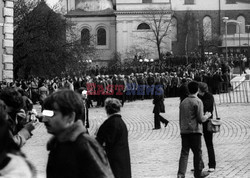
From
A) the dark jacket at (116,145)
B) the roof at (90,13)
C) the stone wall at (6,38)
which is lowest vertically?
the dark jacket at (116,145)

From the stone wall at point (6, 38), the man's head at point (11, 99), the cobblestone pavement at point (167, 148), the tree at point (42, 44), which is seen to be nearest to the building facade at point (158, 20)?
the tree at point (42, 44)

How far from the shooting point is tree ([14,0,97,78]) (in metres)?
38.8

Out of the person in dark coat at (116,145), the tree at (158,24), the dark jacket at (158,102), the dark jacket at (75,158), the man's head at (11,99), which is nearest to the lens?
the dark jacket at (75,158)

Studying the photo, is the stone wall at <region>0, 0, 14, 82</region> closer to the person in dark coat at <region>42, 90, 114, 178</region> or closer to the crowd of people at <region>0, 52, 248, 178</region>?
the crowd of people at <region>0, 52, 248, 178</region>

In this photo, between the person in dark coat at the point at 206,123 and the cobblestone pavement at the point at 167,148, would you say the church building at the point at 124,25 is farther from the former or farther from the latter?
the person in dark coat at the point at 206,123

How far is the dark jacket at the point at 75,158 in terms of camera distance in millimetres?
4379

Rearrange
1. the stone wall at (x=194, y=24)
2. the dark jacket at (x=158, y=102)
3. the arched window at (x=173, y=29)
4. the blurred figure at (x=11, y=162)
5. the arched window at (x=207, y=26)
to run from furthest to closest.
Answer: the arched window at (x=207, y=26) < the arched window at (x=173, y=29) < the stone wall at (x=194, y=24) < the dark jacket at (x=158, y=102) < the blurred figure at (x=11, y=162)

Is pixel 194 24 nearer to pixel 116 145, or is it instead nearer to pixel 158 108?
pixel 158 108

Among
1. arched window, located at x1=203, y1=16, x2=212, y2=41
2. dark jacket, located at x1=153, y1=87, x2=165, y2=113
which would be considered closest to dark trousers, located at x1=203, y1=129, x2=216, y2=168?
dark jacket, located at x1=153, y1=87, x2=165, y2=113

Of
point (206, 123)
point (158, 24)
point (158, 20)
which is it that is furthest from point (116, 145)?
point (158, 24)

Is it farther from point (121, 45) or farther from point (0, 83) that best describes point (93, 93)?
point (121, 45)

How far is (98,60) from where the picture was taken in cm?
8231

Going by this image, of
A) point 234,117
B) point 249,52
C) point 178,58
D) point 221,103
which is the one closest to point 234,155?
point 234,117

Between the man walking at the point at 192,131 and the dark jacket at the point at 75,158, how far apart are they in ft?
19.6
